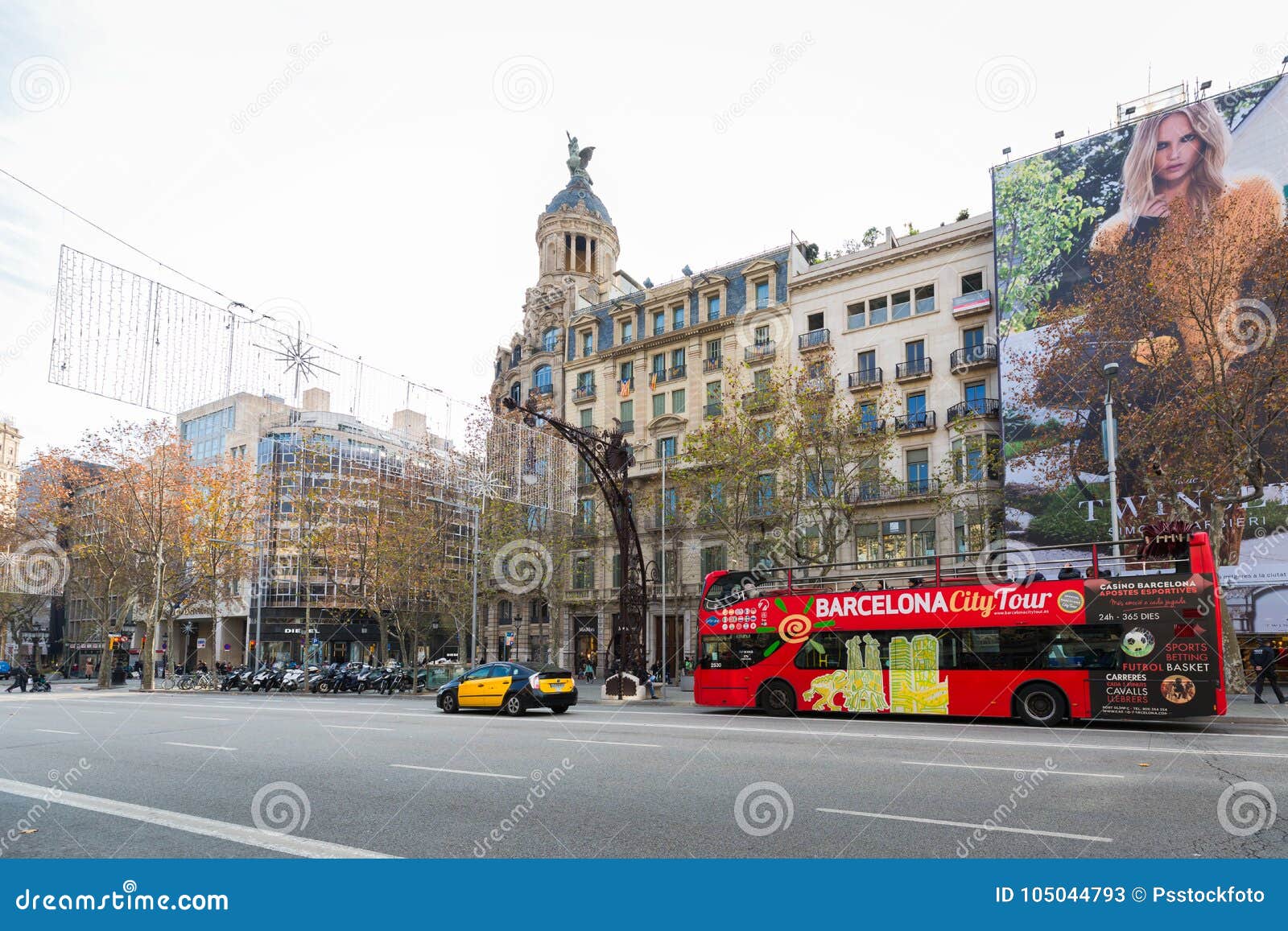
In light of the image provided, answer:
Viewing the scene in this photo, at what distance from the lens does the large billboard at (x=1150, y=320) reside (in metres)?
28.0

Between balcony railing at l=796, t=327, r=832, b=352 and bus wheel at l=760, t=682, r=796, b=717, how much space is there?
24.1 m

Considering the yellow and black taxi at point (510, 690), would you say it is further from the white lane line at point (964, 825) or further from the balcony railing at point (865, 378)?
the balcony railing at point (865, 378)

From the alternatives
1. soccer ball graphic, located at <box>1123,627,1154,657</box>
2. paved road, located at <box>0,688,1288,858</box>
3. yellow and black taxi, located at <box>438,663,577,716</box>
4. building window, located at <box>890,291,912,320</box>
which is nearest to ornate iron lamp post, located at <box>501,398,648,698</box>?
yellow and black taxi, located at <box>438,663,577,716</box>

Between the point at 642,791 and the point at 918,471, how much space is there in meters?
32.4

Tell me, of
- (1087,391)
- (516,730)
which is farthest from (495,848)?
(1087,391)

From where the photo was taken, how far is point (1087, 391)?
32.3 m

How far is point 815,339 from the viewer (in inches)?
1665

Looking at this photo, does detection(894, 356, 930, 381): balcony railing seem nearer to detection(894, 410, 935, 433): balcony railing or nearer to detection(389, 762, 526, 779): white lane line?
detection(894, 410, 935, 433): balcony railing

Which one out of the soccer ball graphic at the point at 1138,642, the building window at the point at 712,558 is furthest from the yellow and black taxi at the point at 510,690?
the building window at the point at 712,558

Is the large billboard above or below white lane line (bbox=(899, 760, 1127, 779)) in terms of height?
above

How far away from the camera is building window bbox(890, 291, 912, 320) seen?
131 ft

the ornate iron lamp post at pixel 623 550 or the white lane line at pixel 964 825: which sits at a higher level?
the ornate iron lamp post at pixel 623 550

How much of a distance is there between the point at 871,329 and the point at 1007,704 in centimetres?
2633

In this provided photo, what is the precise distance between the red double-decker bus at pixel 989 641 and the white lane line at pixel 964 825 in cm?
977
